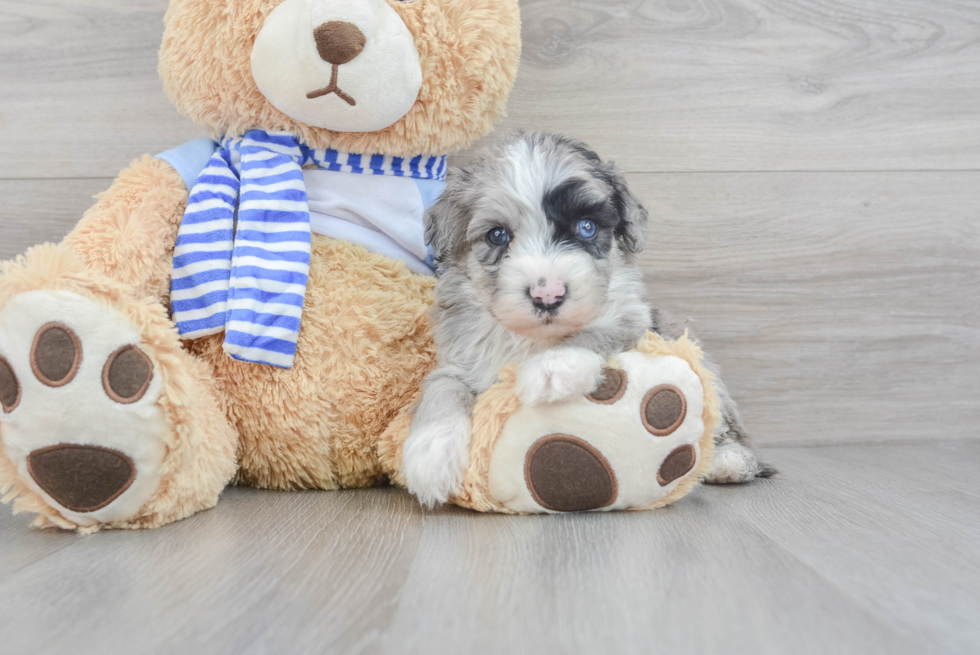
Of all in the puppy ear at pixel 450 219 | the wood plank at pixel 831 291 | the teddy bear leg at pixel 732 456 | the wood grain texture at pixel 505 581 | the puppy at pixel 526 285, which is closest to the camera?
the wood grain texture at pixel 505 581

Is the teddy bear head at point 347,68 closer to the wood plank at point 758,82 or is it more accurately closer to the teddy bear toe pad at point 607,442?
the wood plank at point 758,82

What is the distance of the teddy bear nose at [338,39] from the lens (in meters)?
1.46

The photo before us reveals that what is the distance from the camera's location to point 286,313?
1.52 metres

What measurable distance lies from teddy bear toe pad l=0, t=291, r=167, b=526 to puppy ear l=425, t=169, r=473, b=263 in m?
0.62

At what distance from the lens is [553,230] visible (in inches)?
55.1

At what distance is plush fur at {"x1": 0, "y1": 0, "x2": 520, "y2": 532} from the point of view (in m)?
1.50

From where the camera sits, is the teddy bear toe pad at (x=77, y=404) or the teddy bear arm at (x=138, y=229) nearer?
the teddy bear toe pad at (x=77, y=404)

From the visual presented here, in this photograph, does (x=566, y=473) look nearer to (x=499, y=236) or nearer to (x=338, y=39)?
(x=499, y=236)

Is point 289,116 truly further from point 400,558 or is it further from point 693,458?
point 693,458

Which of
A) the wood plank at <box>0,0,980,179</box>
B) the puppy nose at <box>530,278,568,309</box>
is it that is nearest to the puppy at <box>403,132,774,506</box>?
the puppy nose at <box>530,278,568,309</box>

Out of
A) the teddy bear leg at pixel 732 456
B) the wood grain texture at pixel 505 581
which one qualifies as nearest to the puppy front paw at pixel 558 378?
the wood grain texture at pixel 505 581

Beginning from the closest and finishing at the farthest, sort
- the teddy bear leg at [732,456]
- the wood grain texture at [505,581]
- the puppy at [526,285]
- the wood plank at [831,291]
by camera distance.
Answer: the wood grain texture at [505,581]
the puppy at [526,285]
the teddy bear leg at [732,456]
the wood plank at [831,291]

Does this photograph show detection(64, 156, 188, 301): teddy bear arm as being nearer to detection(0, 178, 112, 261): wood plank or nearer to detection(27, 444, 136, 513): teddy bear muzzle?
detection(27, 444, 136, 513): teddy bear muzzle

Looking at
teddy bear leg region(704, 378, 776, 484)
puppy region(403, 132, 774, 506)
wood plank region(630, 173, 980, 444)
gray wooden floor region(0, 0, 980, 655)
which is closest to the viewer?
puppy region(403, 132, 774, 506)
